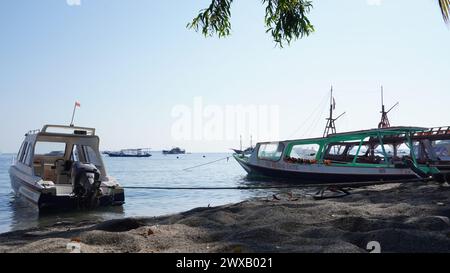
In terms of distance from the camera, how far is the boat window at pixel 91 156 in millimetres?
15352

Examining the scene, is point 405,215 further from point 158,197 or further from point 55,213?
point 158,197

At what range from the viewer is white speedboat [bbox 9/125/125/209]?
40.1 ft

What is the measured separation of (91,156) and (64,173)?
1455 mm

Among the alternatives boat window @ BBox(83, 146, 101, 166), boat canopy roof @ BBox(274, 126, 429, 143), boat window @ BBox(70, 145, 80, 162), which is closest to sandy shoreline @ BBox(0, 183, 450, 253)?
boat window @ BBox(83, 146, 101, 166)

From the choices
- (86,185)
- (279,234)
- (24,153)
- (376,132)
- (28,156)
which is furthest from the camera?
(376,132)

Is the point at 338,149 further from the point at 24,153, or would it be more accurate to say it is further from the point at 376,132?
the point at 24,153

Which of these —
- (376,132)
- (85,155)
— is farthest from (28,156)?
(376,132)

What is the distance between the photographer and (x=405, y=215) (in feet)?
22.5

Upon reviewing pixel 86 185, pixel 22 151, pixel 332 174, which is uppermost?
pixel 22 151

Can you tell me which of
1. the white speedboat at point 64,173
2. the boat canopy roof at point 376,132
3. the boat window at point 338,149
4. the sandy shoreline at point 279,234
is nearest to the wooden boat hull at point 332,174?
the boat canopy roof at point 376,132

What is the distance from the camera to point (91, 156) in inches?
621

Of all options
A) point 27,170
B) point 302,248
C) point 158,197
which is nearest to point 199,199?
point 158,197

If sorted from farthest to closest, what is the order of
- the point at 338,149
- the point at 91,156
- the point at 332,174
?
the point at 338,149 → the point at 332,174 → the point at 91,156
